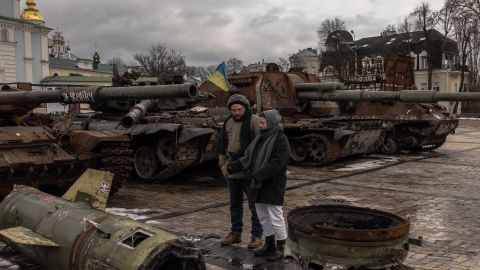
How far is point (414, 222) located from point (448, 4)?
37893 mm

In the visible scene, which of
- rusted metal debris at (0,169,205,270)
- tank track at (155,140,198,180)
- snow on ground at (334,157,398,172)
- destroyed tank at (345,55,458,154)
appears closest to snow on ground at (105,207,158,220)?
rusted metal debris at (0,169,205,270)

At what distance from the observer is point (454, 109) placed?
45.2 metres

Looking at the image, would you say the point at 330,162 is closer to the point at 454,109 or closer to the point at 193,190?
the point at 193,190

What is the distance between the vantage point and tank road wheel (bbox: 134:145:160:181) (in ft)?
36.6

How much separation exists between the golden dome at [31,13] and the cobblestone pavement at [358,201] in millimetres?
41906

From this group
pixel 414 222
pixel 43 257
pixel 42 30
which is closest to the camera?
pixel 43 257

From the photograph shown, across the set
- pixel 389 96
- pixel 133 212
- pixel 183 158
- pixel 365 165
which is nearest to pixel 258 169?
pixel 133 212

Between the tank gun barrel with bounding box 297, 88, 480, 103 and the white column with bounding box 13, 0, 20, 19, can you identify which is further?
the white column with bounding box 13, 0, 20, 19

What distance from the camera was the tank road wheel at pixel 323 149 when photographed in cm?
1375

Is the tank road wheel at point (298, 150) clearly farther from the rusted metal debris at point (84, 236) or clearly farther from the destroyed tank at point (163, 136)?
the rusted metal debris at point (84, 236)

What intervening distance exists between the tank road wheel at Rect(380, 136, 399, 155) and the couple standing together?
11686mm

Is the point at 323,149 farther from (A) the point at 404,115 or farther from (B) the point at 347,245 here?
(B) the point at 347,245

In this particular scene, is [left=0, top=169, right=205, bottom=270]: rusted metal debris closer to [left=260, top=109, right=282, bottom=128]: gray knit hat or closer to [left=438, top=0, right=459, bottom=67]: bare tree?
[left=260, top=109, right=282, bottom=128]: gray knit hat

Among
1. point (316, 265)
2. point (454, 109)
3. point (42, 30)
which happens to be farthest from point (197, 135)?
point (42, 30)
